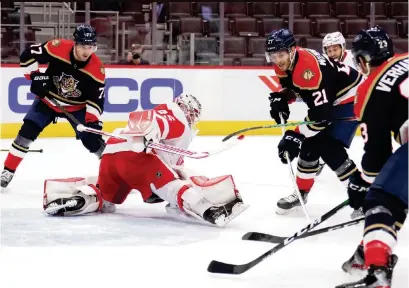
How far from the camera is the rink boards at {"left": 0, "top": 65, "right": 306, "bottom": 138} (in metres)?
7.44

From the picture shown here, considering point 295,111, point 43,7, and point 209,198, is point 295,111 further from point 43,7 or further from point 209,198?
point 209,198

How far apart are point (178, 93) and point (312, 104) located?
392cm

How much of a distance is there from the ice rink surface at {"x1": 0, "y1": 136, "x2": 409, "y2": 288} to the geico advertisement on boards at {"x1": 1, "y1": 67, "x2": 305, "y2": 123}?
2.48 meters

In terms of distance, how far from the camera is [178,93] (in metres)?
7.81

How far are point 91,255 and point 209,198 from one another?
0.74 m

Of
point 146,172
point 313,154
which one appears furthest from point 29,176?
point 313,154

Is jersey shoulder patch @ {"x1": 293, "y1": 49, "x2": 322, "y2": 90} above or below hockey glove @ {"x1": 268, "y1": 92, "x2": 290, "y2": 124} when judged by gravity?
above

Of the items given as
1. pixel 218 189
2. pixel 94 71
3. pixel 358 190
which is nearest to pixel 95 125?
pixel 94 71

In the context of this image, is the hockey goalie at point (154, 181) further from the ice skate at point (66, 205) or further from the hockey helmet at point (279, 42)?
the hockey helmet at point (279, 42)

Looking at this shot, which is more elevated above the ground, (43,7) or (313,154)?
(43,7)

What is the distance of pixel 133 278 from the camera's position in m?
2.85

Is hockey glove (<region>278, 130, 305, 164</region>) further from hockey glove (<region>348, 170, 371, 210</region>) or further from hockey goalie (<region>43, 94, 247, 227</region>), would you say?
hockey glove (<region>348, 170, 371, 210</region>)

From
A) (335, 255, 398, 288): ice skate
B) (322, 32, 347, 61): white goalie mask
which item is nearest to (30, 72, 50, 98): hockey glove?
(322, 32, 347, 61): white goalie mask

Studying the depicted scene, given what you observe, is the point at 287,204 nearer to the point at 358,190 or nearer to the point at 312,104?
the point at 312,104
